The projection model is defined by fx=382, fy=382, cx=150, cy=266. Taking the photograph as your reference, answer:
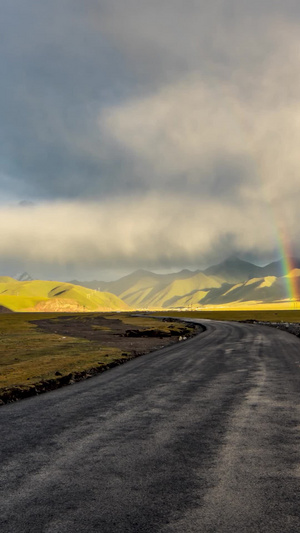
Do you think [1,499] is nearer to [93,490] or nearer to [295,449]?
[93,490]

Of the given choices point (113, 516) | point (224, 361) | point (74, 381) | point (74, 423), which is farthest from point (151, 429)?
point (224, 361)

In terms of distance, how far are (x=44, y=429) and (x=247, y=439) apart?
15.8 ft

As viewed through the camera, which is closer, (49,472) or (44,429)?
(49,472)

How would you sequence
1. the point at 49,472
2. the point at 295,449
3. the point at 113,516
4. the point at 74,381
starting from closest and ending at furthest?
the point at 113,516 < the point at 49,472 < the point at 295,449 < the point at 74,381

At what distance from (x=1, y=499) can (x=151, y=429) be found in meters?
4.16

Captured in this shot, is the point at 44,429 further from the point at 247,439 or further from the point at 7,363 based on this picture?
the point at 7,363

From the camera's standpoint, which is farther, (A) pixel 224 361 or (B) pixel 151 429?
(A) pixel 224 361

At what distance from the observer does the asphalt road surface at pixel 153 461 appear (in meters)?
5.13

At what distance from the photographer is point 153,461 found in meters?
7.18

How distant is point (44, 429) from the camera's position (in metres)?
9.35

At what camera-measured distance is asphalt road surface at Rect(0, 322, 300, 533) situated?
5.13 metres

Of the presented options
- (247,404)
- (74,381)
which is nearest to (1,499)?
(247,404)

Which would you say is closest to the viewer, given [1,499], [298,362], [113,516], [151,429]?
[113,516]

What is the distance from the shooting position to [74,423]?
9.78 metres
